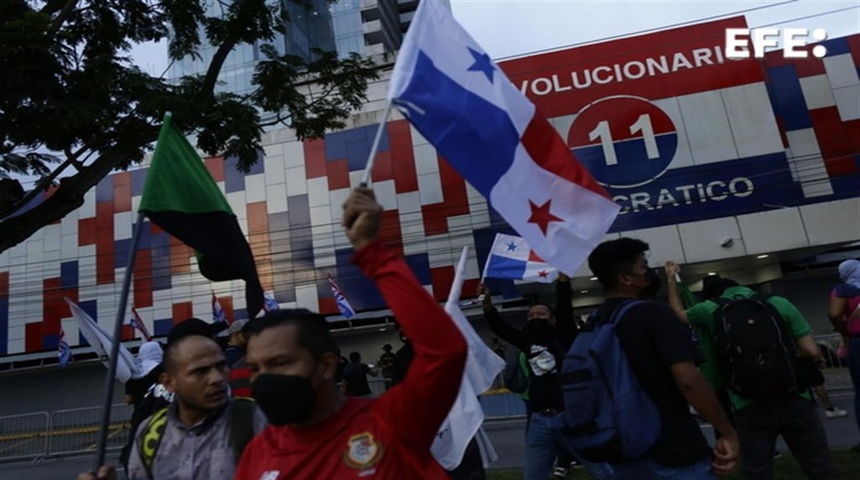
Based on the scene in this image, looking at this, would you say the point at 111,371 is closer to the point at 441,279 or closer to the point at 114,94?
the point at 114,94

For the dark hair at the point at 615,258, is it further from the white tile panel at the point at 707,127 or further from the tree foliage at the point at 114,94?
the white tile panel at the point at 707,127

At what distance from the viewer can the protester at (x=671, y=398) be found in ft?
7.94

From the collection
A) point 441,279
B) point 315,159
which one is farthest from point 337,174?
point 441,279

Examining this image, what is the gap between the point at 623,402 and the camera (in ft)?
8.14

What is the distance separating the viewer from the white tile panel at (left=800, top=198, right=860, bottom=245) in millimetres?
15688

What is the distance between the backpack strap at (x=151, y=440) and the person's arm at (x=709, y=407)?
210cm

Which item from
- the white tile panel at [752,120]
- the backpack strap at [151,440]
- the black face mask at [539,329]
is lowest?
the backpack strap at [151,440]

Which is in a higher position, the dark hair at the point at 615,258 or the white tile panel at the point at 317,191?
the white tile panel at the point at 317,191

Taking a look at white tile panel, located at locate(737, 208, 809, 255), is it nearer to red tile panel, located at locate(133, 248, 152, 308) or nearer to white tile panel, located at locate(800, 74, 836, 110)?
white tile panel, located at locate(800, 74, 836, 110)

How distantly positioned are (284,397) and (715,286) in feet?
12.5

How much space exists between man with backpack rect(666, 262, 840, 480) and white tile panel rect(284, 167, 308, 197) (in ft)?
65.3

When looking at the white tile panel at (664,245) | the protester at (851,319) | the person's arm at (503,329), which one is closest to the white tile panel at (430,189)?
the white tile panel at (664,245)

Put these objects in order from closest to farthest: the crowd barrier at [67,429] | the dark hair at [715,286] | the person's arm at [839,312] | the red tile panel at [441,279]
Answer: the dark hair at [715,286], the person's arm at [839,312], the crowd barrier at [67,429], the red tile panel at [441,279]

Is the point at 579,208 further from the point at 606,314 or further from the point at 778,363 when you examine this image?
the point at 778,363
